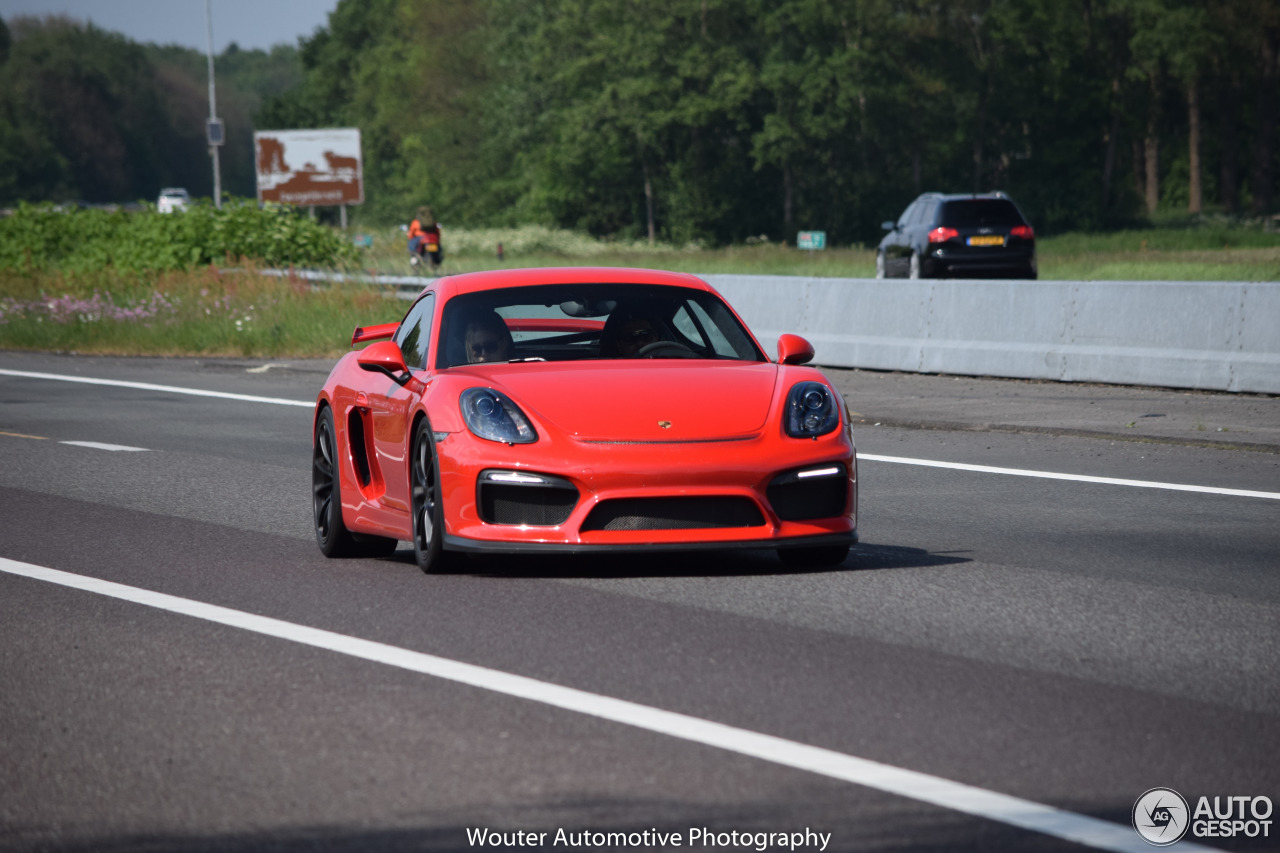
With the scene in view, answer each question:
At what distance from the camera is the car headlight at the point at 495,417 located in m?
7.34

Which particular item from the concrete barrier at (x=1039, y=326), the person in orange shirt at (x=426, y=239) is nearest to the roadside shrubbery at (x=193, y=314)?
the person in orange shirt at (x=426, y=239)

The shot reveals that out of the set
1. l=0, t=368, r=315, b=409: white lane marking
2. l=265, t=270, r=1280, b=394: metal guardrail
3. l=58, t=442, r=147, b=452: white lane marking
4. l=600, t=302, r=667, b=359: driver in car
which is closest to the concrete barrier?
l=265, t=270, r=1280, b=394: metal guardrail

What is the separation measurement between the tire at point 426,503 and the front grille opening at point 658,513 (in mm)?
696

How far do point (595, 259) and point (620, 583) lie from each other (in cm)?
6232

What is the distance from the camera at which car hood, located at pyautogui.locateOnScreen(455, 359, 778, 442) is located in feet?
23.8

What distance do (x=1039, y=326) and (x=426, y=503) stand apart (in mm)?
11361

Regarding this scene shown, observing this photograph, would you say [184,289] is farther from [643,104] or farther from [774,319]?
[643,104]

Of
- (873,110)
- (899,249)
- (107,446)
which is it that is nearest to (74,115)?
(873,110)

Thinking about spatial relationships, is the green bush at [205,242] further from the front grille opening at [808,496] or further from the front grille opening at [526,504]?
the front grille opening at [808,496]

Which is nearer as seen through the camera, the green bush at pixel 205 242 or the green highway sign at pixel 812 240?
the green bush at pixel 205 242

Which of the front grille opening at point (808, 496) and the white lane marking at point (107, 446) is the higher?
the front grille opening at point (808, 496)

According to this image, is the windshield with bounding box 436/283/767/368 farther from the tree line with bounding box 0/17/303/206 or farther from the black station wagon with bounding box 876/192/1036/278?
the tree line with bounding box 0/17/303/206

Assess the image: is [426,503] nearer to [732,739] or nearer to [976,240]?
[732,739]

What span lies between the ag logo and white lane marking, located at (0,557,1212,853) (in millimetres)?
39
